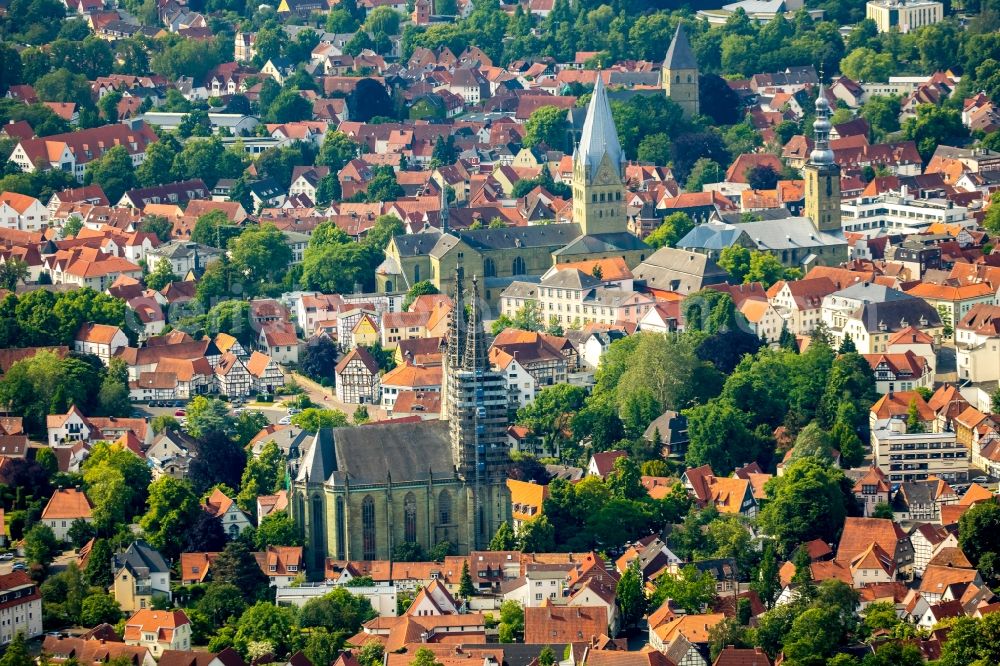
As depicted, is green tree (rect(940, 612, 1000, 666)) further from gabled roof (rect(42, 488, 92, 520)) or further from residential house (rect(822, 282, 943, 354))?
gabled roof (rect(42, 488, 92, 520))

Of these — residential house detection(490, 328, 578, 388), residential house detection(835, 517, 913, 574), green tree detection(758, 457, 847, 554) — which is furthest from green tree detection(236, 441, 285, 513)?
residential house detection(835, 517, 913, 574)

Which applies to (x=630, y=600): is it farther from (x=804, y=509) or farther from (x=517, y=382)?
(x=517, y=382)

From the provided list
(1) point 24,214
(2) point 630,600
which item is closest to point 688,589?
(2) point 630,600

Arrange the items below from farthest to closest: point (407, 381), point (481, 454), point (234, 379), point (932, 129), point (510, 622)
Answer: point (932, 129)
point (234, 379)
point (407, 381)
point (481, 454)
point (510, 622)

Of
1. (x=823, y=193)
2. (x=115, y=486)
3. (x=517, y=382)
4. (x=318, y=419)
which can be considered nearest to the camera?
(x=115, y=486)

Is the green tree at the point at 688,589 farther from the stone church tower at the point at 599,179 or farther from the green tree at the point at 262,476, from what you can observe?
the stone church tower at the point at 599,179

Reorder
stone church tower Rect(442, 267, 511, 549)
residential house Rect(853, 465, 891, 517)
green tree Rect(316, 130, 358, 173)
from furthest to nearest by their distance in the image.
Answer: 1. green tree Rect(316, 130, 358, 173)
2. residential house Rect(853, 465, 891, 517)
3. stone church tower Rect(442, 267, 511, 549)

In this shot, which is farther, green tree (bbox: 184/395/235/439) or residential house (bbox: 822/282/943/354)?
residential house (bbox: 822/282/943/354)

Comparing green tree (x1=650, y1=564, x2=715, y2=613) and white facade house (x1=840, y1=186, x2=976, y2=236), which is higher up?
white facade house (x1=840, y1=186, x2=976, y2=236)
